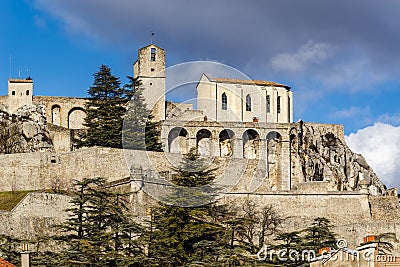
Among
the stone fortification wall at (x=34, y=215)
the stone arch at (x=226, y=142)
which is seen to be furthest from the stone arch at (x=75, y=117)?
the stone fortification wall at (x=34, y=215)

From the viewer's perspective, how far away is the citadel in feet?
154

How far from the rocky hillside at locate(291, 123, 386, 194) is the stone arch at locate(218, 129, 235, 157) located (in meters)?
5.36

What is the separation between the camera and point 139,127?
186 ft

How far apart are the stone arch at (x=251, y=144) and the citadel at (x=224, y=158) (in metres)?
0.08

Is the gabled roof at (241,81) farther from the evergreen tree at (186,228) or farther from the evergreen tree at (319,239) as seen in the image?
the evergreen tree at (319,239)

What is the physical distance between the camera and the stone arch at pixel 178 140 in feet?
205

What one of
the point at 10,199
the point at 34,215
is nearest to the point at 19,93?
the point at 10,199

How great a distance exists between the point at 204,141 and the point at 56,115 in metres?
13.4

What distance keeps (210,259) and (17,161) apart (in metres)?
20.6

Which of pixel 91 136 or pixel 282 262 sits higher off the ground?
pixel 91 136

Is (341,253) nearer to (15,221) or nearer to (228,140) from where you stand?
(15,221)

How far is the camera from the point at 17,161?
164 feet

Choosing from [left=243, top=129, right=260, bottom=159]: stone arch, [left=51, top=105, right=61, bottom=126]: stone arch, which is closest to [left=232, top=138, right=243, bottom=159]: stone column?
[left=243, top=129, right=260, bottom=159]: stone arch

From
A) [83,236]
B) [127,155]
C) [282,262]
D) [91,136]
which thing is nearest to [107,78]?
[91,136]
